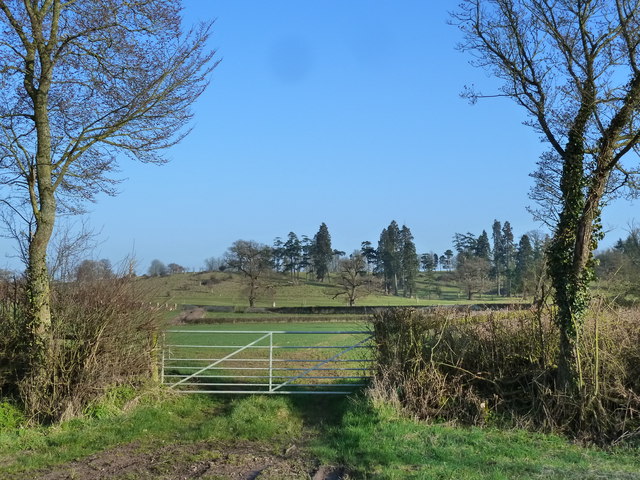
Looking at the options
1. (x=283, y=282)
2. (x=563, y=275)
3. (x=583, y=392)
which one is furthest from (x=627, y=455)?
(x=283, y=282)

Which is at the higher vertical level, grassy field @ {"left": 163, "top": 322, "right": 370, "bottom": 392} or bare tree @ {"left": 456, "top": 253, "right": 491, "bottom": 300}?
bare tree @ {"left": 456, "top": 253, "right": 491, "bottom": 300}

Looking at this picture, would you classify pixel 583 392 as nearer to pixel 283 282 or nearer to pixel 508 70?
pixel 508 70

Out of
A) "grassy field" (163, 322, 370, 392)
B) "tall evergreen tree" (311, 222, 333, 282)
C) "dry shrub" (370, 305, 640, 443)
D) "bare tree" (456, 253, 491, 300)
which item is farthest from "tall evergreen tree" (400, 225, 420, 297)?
"dry shrub" (370, 305, 640, 443)

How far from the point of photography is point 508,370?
10570 millimetres

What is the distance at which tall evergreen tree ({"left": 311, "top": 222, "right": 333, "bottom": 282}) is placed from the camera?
354ft

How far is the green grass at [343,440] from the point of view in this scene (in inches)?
263

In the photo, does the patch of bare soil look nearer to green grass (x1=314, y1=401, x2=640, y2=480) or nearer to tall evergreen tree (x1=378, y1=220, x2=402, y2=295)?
green grass (x1=314, y1=401, x2=640, y2=480)

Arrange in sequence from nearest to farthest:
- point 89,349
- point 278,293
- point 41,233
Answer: point 89,349 → point 41,233 → point 278,293

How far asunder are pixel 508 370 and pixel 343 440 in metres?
4.00

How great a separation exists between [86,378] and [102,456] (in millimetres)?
2494

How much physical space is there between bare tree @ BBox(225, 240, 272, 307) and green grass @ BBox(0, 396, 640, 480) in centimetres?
6538

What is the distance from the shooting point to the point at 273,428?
9.51 metres

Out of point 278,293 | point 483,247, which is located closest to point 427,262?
point 483,247

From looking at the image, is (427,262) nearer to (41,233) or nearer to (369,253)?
(369,253)
